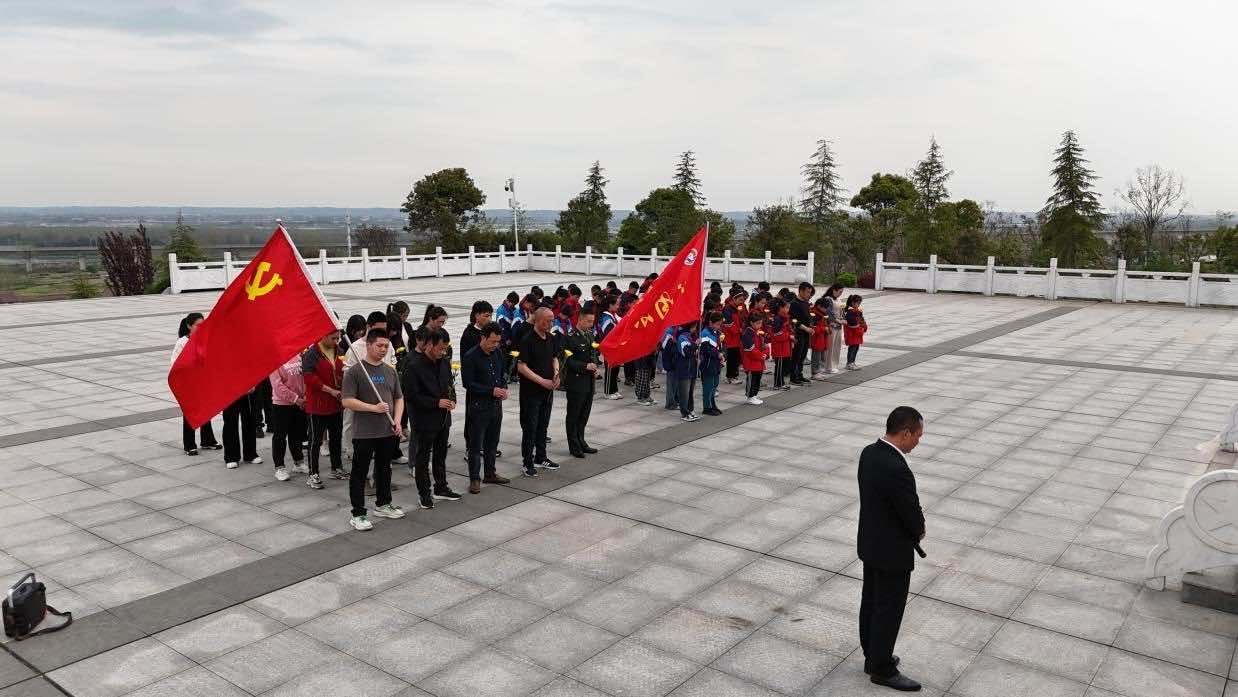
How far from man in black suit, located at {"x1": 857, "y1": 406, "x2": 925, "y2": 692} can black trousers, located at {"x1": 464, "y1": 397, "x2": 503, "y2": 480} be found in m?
4.27

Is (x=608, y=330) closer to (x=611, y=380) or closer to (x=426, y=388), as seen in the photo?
(x=611, y=380)

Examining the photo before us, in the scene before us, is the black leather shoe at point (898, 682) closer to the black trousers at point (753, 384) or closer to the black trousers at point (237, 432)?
the black trousers at point (237, 432)

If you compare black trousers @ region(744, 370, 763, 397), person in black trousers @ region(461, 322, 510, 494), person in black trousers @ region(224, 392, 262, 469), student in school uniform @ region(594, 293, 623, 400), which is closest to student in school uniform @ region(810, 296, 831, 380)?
black trousers @ region(744, 370, 763, 397)

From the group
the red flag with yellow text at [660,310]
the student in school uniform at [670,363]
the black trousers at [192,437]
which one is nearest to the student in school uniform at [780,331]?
the student in school uniform at [670,363]

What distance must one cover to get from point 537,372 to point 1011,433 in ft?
20.2

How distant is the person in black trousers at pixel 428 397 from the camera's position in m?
7.86

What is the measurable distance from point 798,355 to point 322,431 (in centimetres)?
780

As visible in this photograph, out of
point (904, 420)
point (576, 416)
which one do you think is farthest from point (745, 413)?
point (904, 420)

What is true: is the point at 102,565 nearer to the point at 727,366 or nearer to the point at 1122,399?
the point at 727,366

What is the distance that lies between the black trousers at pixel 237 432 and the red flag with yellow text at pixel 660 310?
13.5 feet

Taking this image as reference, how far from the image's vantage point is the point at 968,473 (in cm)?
945

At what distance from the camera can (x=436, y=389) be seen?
26.1ft

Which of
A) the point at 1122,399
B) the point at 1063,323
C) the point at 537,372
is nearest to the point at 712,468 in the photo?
the point at 537,372

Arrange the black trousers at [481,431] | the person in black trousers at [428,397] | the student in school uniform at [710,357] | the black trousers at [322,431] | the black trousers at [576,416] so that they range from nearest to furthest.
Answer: the person in black trousers at [428,397], the black trousers at [481,431], the black trousers at [322,431], the black trousers at [576,416], the student in school uniform at [710,357]
